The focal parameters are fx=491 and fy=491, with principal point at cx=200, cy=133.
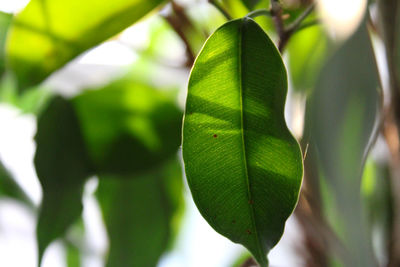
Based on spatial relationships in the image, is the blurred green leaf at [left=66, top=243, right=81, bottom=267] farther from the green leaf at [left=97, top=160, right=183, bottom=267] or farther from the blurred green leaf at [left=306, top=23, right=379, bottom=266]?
the blurred green leaf at [left=306, top=23, right=379, bottom=266]

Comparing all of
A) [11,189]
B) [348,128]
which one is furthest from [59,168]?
[348,128]

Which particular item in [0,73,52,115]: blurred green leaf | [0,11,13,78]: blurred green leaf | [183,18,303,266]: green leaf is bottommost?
[0,73,52,115]: blurred green leaf

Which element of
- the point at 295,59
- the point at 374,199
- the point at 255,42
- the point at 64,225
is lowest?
the point at 374,199

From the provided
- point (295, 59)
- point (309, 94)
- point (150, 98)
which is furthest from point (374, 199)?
point (309, 94)

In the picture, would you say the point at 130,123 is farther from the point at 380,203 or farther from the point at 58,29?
the point at 380,203

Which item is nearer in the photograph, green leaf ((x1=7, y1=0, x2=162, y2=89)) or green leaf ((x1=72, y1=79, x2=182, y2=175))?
green leaf ((x1=7, y1=0, x2=162, y2=89))

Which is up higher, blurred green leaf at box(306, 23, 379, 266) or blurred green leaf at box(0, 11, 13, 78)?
blurred green leaf at box(306, 23, 379, 266)

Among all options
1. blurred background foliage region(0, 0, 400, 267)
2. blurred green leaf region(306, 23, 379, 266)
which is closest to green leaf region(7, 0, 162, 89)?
blurred background foliage region(0, 0, 400, 267)

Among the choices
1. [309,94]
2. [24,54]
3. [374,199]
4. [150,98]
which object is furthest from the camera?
[374,199]

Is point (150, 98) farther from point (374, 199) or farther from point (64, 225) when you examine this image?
point (374, 199)
